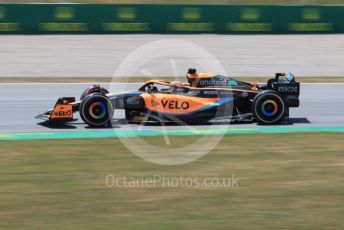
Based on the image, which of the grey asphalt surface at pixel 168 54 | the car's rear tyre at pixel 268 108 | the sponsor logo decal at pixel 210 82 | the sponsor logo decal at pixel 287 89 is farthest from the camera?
the grey asphalt surface at pixel 168 54

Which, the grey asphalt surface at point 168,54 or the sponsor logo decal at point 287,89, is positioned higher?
the grey asphalt surface at point 168,54

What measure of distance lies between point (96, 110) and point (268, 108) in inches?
129

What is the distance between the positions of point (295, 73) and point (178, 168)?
13.1 metres

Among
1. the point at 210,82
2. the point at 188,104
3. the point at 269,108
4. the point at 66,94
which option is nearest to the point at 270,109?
the point at 269,108

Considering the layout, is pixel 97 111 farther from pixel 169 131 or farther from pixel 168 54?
pixel 168 54

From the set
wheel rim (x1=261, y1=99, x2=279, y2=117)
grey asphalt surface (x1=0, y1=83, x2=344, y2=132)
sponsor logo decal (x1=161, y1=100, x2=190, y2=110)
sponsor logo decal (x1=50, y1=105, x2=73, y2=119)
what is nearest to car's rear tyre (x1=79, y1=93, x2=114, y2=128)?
sponsor logo decal (x1=50, y1=105, x2=73, y2=119)

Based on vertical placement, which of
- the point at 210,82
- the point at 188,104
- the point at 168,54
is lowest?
the point at 188,104

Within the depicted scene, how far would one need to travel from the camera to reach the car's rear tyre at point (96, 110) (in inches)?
517

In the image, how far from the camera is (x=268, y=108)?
1342 centimetres

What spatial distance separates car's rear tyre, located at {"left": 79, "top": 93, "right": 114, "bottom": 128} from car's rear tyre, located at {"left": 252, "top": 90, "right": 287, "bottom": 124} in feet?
9.00

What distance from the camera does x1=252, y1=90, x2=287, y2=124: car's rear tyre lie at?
13.3 metres

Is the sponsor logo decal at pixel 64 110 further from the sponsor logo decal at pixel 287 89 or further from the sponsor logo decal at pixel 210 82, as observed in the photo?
the sponsor logo decal at pixel 287 89

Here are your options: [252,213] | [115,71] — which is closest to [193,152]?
[252,213]

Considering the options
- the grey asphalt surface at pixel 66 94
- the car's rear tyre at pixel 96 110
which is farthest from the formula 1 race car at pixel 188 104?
the grey asphalt surface at pixel 66 94
